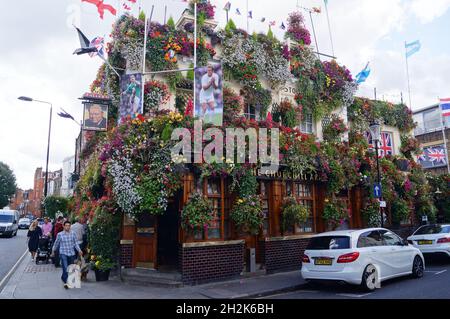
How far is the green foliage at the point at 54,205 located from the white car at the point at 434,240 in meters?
20.5

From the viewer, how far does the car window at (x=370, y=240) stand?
925 cm

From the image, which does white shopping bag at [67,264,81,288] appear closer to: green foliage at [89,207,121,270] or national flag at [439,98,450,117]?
green foliage at [89,207,121,270]

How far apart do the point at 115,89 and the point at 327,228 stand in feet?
32.9

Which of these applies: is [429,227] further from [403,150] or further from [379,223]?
[403,150]

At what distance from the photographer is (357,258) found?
8.77 metres

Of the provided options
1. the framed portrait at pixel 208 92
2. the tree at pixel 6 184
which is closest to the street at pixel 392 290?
the framed portrait at pixel 208 92

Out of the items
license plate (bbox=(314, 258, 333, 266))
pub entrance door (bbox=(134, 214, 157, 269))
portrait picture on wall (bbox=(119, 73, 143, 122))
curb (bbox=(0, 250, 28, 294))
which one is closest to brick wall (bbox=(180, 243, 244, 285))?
pub entrance door (bbox=(134, 214, 157, 269))

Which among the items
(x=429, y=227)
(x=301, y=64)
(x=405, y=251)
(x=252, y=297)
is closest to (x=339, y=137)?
(x=301, y=64)

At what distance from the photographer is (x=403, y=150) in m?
19.5

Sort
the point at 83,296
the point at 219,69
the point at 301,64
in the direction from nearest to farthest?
the point at 83,296 < the point at 219,69 < the point at 301,64

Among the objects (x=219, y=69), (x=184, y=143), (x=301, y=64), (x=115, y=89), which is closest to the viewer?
(x=184, y=143)

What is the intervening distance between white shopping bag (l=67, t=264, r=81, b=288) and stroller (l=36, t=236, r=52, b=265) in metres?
6.39

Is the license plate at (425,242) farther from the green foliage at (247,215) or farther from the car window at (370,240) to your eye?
the green foliage at (247,215)

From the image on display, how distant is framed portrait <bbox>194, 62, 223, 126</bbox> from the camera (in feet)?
38.6
